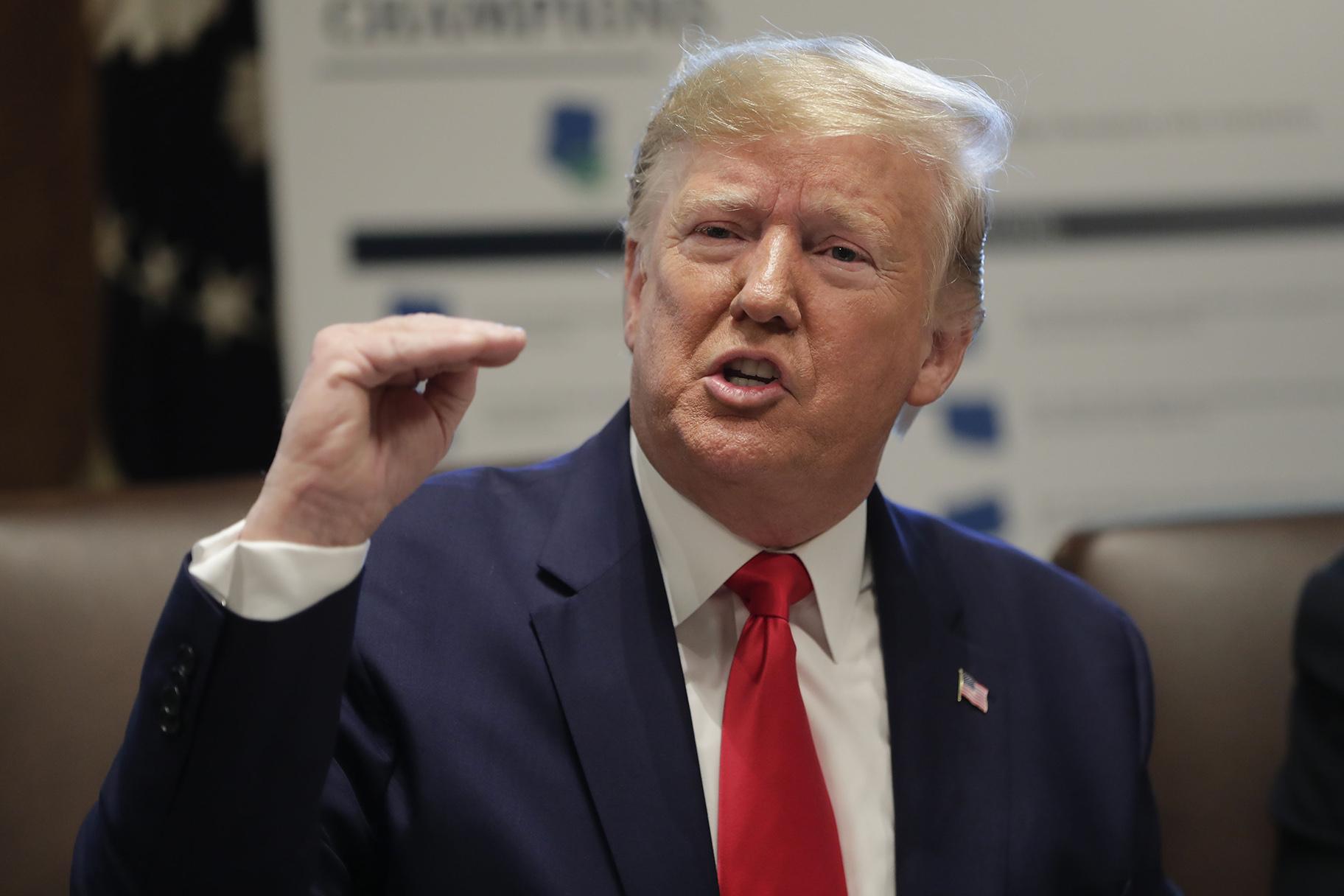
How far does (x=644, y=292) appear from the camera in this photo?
156cm

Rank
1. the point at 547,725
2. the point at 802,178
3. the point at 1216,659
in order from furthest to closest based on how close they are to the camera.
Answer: the point at 1216,659
the point at 802,178
the point at 547,725

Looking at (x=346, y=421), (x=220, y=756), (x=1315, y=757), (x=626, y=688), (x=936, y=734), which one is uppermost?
(x=346, y=421)

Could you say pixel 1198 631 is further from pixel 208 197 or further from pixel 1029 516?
pixel 208 197

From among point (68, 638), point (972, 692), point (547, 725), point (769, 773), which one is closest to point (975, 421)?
point (972, 692)

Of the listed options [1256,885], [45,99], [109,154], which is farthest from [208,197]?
[1256,885]

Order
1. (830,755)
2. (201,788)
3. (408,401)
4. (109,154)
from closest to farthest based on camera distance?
(201,788) → (408,401) → (830,755) → (109,154)

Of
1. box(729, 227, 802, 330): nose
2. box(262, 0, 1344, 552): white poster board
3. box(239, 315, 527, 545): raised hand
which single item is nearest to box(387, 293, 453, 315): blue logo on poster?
box(262, 0, 1344, 552): white poster board

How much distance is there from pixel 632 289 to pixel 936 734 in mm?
636

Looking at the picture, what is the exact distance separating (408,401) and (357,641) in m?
0.31

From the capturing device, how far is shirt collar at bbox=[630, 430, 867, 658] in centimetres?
149

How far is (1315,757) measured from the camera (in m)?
1.89

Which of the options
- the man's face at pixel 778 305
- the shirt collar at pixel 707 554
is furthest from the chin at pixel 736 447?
the shirt collar at pixel 707 554

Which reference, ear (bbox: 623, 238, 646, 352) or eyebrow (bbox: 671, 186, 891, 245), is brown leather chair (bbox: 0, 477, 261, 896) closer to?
ear (bbox: 623, 238, 646, 352)

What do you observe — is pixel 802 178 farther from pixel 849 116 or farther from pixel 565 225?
pixel 565 225
